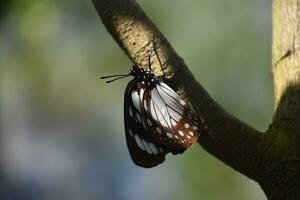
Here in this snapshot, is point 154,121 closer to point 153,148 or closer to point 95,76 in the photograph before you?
point 153,148

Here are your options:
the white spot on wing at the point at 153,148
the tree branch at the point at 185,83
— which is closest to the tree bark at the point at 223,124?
the tree branch at the point at 185,83

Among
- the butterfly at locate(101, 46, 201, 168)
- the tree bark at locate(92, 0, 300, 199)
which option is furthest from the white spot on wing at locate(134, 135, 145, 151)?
the tree bark at locate(92, 0, 300, 199)

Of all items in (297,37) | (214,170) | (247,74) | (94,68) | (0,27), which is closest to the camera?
(297,37)

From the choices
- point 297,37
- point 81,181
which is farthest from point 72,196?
point 297,37

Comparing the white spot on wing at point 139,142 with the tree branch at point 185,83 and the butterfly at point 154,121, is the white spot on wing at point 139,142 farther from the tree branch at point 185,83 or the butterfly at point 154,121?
the tree branch at point 185,83

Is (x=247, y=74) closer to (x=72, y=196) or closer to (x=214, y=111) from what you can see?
(x=72, y=196)

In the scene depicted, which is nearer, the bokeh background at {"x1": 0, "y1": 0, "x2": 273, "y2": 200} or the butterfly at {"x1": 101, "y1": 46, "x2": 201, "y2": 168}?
the butterfly at {"x1": 101, "y1": 46, "x2": 201, "y2": 168}

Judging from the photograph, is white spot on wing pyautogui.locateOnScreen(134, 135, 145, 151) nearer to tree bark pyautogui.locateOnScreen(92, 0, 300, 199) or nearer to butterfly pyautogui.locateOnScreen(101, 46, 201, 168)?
butterfly pyautogui.locateOnScreen(101, 46, 201, 168)
